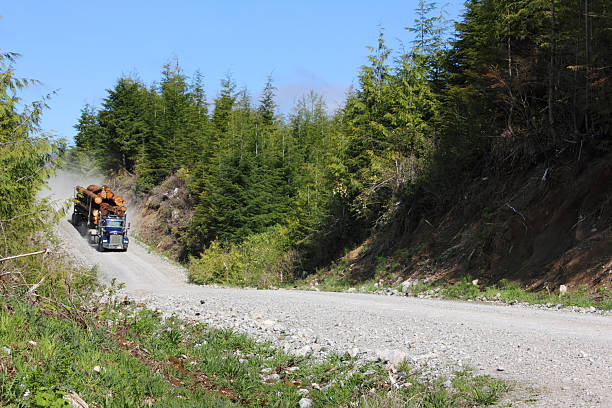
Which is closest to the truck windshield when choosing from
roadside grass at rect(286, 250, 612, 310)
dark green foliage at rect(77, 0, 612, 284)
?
dark green foliage at rect(77, 0, 612, 284)

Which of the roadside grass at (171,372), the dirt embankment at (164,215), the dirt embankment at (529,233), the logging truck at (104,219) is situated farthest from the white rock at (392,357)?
the dirt embankment at (164,215)

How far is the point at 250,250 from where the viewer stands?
1271 inches

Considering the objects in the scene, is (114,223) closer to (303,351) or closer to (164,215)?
(164,215)

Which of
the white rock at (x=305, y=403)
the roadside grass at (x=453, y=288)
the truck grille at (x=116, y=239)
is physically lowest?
the white rock at (x=305, y=403)

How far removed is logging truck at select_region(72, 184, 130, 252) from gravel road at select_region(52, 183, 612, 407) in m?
22.4

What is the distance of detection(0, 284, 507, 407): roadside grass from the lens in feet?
16.5

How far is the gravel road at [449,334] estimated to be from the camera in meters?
5.20

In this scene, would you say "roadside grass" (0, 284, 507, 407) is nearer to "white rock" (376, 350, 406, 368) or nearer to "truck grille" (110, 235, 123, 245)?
"white rock" (376, 350, 406, 368)

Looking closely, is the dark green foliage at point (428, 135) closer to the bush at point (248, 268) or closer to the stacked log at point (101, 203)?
the bush at point (248, 268)

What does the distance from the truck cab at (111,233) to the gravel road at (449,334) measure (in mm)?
22345

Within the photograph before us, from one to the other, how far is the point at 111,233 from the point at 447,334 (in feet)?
99.5

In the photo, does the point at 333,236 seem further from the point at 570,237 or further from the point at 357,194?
the point at 570,237

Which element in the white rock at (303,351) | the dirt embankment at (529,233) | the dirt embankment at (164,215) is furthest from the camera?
the dirt embankment at (164,215)

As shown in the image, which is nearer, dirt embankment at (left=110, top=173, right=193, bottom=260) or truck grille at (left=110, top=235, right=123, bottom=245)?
truck grille at (left=110, top=235, right=123, bottom=245)
